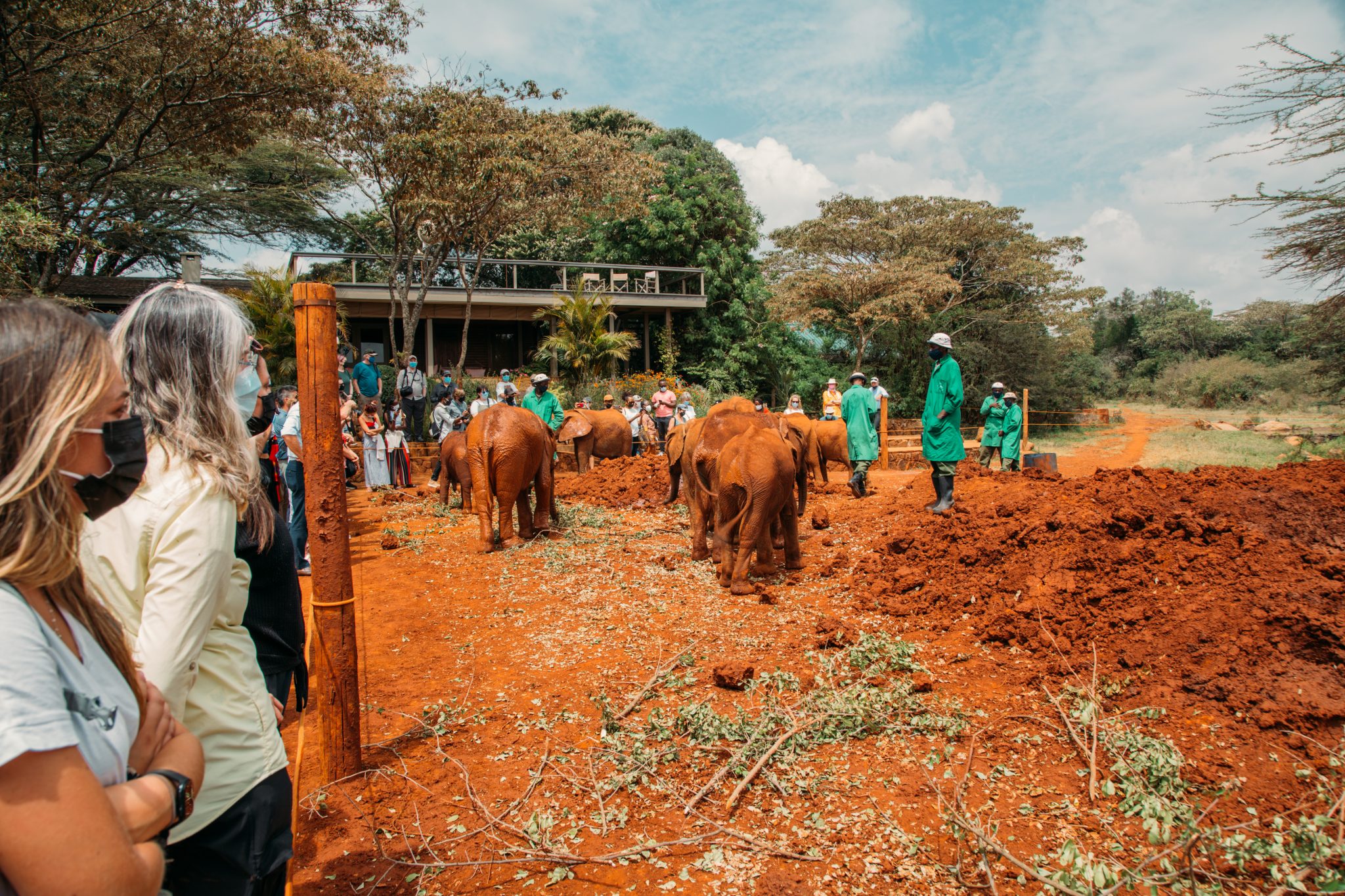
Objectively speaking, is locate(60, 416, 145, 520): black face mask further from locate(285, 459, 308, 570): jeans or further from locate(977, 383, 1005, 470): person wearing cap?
locate(977, 383, 1005, 470): person wearing cap

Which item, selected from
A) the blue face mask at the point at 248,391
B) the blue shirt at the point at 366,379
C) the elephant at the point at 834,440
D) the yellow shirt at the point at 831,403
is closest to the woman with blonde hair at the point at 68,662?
the blue face mask at the point at 248,391

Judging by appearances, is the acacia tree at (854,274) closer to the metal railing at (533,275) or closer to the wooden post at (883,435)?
the metal railing at (533,275)

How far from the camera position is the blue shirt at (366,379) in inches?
535

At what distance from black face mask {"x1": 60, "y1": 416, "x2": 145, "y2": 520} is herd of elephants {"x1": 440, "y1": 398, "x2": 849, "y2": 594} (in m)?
5.40

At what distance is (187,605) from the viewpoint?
1713 mm

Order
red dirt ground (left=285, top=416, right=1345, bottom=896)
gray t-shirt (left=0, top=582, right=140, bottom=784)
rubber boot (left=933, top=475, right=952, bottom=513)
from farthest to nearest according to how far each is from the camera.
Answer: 1. rubber boot (left=933, top=475, right=952, bottom=513)
2. red dirt ground (left=285, top=416, right=1345, bottom=896)
3. gray t-shirt (left=0, top=582, right=140, bottom=784)

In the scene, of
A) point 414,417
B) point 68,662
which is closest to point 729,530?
point 68,662

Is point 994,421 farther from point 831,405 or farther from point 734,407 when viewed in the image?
point 734,407

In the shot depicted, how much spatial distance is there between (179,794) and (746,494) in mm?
5484

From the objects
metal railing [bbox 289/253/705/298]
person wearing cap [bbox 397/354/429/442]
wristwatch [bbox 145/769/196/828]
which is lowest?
wristwatch [bbox 145/769/196/828]

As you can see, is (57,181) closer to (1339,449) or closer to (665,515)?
(665,515)

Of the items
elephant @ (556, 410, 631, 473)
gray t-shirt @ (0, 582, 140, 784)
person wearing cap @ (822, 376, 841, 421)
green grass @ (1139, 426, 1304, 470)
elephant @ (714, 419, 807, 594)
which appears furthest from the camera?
green grass @ (1139, 426, 1304, 470)

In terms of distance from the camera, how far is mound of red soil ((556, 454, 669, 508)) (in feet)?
38.7

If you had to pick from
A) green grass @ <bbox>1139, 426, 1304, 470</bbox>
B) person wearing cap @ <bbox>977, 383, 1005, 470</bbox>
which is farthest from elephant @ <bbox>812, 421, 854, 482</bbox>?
green grass @ <bbox>1139, 426, 1304, 470</bbox>
